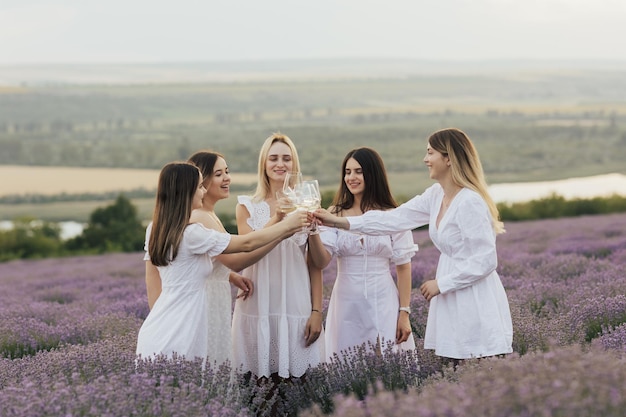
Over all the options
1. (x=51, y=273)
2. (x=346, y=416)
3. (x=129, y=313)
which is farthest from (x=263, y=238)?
(x=51, y=273)

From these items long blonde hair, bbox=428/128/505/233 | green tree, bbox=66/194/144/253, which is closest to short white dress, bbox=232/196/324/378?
long blonde hair, bbox=428/128/505/233

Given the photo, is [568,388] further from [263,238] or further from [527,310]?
[527,310]

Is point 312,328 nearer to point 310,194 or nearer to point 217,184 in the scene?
point 310,194

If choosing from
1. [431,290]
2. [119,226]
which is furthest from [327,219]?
[119,226]

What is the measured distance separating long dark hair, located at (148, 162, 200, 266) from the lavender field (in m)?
0.49

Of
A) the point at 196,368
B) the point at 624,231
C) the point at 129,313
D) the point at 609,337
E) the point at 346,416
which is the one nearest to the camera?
the point at 346,416

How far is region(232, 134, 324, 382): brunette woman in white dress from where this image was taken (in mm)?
4336

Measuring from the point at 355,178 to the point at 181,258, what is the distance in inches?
41.8

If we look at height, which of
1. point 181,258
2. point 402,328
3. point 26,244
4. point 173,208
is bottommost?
point 26,244

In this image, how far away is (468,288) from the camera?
3816 mm

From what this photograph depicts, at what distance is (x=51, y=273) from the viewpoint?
1341 cm

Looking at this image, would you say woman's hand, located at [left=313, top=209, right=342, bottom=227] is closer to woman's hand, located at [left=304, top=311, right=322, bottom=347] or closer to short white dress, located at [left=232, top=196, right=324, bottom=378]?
short white dress, located at [left=232, top=196, right=324, bottom=378]

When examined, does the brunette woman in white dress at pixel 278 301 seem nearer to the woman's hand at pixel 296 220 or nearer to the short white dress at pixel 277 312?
the short white dress at pixel 277 312

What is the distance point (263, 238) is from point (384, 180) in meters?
0.85
